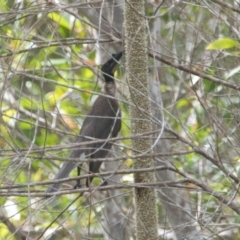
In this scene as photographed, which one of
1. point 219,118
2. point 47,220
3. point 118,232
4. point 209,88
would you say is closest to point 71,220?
point 47,220

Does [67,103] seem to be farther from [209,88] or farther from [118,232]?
[209,88]

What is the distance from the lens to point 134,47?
3309 mm

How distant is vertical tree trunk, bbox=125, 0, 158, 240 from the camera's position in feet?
10.8

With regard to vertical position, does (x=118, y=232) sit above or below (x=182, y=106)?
below

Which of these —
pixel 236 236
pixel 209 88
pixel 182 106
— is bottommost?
pixel 236 236

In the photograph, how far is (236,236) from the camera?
4.55 m

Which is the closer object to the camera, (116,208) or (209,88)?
(209,88)

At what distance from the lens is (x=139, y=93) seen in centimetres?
328

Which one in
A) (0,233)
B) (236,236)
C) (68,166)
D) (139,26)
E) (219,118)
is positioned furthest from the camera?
(0,233)

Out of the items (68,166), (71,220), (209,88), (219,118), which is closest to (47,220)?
(71,220)

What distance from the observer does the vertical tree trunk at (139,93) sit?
3.29m

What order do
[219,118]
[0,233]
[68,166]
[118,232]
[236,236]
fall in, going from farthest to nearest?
[0,233], [118,232], [236,236], [68,166], [219,118]

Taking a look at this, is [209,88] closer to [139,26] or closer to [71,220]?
[139,26]

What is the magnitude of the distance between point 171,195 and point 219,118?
147cm
